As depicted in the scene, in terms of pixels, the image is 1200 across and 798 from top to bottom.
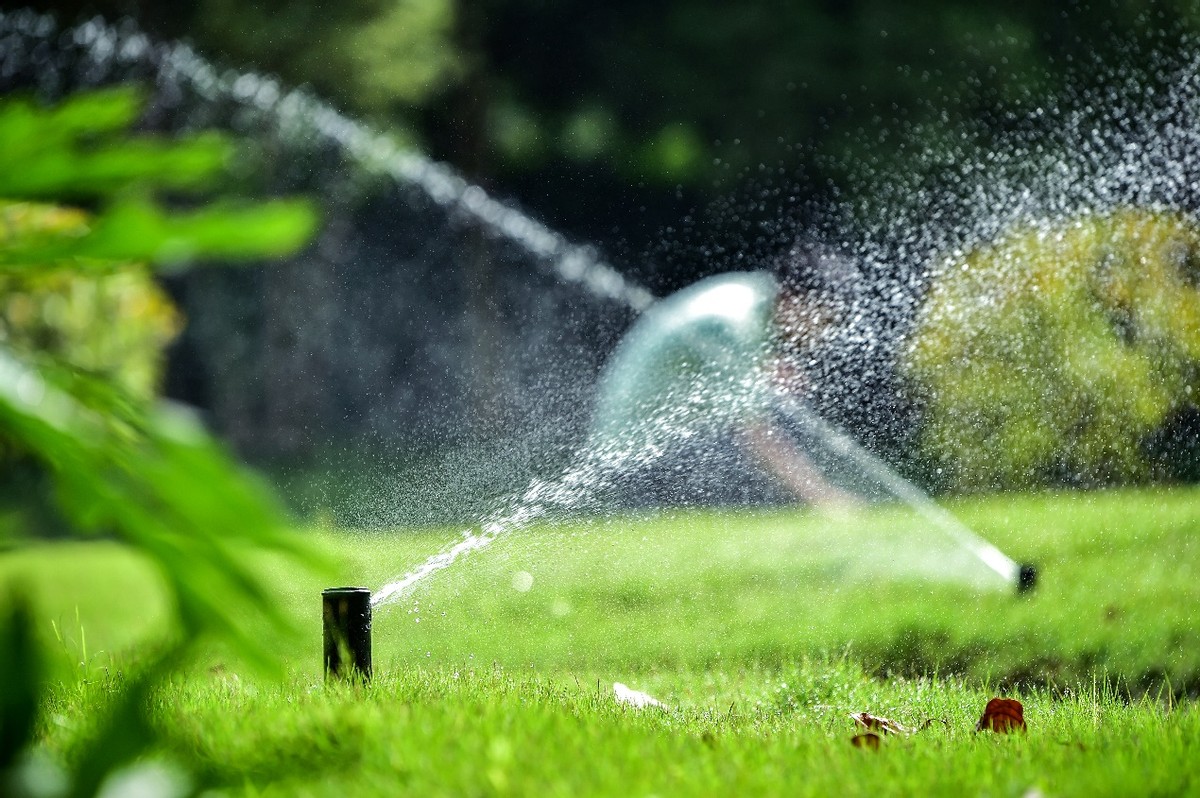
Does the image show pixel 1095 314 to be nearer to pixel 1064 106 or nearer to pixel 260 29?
pixel 1064 106

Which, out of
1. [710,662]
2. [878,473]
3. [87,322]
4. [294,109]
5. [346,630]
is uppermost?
[294,109]

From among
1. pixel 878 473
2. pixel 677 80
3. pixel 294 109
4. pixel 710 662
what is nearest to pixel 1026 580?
pixel 710 662

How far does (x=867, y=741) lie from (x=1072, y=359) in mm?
6422

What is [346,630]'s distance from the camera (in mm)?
2826

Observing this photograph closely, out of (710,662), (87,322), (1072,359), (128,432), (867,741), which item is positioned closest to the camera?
(128,432)

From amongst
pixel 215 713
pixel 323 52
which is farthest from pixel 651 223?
pixel 215 713

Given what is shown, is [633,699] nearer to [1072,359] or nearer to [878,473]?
[878,473]

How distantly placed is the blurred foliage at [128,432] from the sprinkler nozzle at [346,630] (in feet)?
6.87

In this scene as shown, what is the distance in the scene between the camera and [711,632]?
188 inches

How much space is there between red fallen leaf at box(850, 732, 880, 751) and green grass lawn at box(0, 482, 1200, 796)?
0.12 feet

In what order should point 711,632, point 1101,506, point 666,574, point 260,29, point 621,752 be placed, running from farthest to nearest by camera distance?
point 260,29 < point 1101,506 < point 666,574 < point 711,632 < point 621,752

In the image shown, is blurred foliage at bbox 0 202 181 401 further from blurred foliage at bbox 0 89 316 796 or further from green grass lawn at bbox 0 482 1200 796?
blurred foliage at bbox 0 89 316 796

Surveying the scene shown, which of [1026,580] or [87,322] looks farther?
[87,322]

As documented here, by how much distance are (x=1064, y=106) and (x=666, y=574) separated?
384 inches
